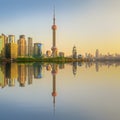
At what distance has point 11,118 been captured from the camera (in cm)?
1258

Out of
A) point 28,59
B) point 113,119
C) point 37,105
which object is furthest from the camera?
point 28,59

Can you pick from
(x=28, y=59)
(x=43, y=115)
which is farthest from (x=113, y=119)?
(x=28, y=59)

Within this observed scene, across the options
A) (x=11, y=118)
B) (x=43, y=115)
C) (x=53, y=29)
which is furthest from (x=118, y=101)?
(x=53, y=29)

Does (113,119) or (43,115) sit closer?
(113,119)

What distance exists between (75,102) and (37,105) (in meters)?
2.21

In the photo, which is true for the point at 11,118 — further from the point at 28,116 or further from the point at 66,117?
the point at 66,117

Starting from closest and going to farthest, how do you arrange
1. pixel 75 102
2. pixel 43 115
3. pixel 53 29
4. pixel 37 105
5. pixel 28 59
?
pixel 43 115 < pixel 37 105 < pixel 75 102 < pixel 28 59 < pixel 53 29

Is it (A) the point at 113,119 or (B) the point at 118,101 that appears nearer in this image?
(A) the point at 113,119

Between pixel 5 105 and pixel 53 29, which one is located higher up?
pixel 53 29

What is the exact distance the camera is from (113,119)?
1229 cm

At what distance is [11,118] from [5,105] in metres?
3.25

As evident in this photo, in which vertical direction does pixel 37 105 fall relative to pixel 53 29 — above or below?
below

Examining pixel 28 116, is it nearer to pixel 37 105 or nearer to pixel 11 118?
pixel 11 118

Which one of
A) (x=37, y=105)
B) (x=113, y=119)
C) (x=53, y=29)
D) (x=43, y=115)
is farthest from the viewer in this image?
(x=53, y=29)
